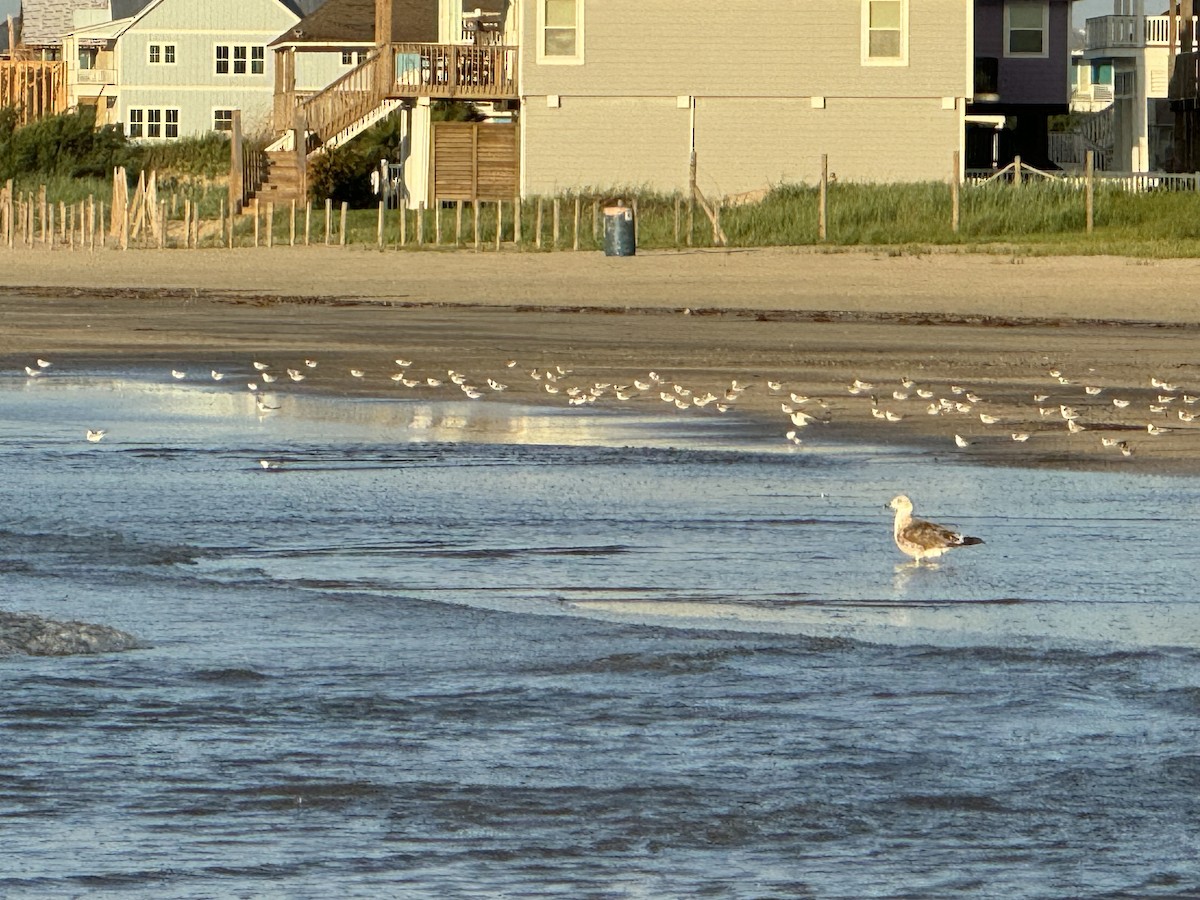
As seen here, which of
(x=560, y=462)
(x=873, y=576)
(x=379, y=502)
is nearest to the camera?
(x=873, y=576)

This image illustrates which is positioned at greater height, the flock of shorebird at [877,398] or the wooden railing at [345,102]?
the wooden railing at [345,102]

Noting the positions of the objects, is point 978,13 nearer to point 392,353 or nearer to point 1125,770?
point 392,353

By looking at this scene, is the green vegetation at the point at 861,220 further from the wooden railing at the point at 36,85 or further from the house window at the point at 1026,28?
the wooden railing at the point at 36,85

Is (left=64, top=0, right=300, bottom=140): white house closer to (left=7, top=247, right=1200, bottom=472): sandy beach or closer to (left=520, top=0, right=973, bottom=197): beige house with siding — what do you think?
(left=520, top=0, right=973, bottom=197): beige house with siding

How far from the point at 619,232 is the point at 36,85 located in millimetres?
67355

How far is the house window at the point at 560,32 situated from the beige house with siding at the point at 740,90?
0.09ft

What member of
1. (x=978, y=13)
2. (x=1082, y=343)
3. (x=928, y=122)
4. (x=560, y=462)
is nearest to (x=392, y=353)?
(x=1082, y=343)

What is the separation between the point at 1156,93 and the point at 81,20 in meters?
53.6

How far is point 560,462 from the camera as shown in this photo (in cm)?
1450

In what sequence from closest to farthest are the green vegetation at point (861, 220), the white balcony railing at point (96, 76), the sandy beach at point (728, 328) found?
1. the sandy beach at point (728, 328)
2. the green vegetation at point (861, 220)
3. the white balcony railing at point (96, 76)

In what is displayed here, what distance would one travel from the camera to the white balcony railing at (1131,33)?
7106 centimetres

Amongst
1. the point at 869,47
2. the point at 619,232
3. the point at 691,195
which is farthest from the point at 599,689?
the point at 869,47

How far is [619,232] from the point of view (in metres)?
37.8

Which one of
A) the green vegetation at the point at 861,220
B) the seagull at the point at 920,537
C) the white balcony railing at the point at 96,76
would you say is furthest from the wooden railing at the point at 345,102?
the seagull at the point at 920,537
